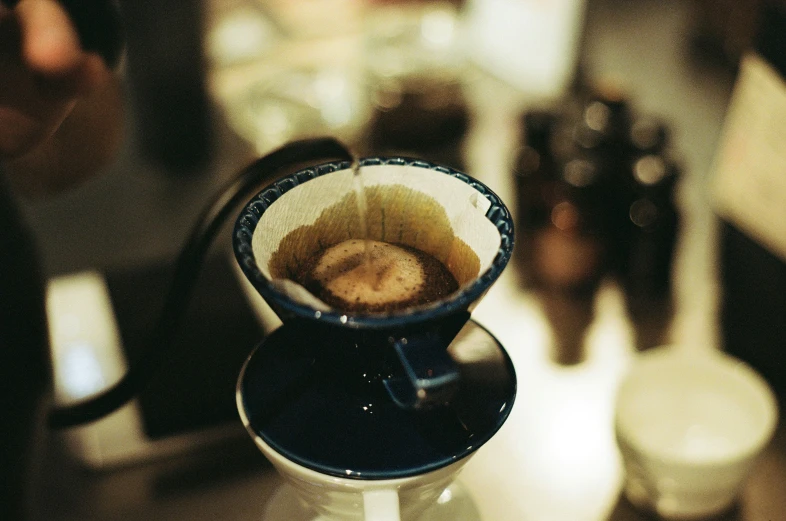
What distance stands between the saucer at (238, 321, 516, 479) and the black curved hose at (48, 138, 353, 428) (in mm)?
95

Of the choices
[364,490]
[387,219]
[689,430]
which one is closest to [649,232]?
[689,430]

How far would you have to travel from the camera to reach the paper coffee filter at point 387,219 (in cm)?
47

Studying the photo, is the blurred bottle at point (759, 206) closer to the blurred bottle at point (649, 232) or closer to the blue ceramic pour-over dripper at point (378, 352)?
the blurred bottle at point (649, 232)

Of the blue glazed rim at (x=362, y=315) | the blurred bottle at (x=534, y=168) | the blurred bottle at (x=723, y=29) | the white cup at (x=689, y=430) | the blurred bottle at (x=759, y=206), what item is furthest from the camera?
the blurred bottle at (x=723, y=29)

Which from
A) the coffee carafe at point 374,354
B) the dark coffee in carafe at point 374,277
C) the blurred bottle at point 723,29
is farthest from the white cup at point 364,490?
the blurred bottle at point 723,29

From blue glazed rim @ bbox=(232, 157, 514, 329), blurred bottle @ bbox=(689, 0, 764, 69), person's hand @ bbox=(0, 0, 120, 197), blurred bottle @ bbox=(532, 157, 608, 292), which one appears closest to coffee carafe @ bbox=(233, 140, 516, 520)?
blue glazed rim @ bbox=(232, 157, 514, 329)

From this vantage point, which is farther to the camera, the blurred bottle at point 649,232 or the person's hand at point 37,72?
the blurred bottle at point 649,232

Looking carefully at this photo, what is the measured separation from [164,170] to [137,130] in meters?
0.11

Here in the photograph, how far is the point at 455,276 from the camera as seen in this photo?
0.50 metres

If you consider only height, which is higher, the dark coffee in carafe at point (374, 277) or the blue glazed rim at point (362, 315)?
the blue glazed rim at point (362, 315)

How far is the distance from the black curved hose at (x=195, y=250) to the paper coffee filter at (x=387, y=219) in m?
0.03

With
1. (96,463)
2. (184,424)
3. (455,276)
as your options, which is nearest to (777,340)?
(455,276)

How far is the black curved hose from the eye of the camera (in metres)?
0.53

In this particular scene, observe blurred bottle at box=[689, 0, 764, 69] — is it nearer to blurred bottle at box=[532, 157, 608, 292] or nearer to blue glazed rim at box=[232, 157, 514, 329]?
blurred bottle at box=[532, 157, 608, 292]
